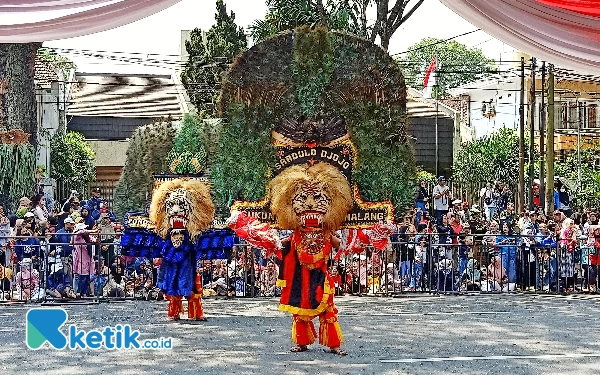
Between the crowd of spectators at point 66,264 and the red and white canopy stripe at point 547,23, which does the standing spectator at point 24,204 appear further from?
the red and white canopy stripe at point 547,23

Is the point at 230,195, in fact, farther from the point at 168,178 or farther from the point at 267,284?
the point at 267,284

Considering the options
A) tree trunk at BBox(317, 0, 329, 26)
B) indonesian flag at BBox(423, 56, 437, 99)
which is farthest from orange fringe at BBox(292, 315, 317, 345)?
indonesian flag at BBox(423, 56, 437, 99)

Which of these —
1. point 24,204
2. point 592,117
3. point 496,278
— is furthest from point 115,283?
point 592,117

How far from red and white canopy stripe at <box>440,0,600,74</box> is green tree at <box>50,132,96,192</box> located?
79.4 ft

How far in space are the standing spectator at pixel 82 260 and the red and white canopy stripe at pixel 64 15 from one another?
7.82 m

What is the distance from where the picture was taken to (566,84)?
1407 inches

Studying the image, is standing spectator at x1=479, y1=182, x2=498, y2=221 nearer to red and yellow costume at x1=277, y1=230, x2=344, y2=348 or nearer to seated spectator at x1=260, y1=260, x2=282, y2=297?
seated spectator at x1=260, y1=260, x2=282, y2=297

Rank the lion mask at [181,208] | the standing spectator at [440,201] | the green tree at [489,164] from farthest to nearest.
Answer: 1. the green tree at [489,164]
2. the standing spectator at [440,201]
3. the lion mask at [181,208]

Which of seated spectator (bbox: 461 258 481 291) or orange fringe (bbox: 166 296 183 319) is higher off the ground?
seated spectator (bbox: 461 258 481 291)

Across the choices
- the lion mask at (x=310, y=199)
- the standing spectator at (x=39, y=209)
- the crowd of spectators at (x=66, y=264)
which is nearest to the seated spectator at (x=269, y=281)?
the crowd of spectators at (x=66, y=264)

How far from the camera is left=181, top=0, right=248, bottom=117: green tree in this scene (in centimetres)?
2283

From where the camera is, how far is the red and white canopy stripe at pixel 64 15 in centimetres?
489

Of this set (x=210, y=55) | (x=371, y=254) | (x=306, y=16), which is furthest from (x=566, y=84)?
(x=371, y=254)

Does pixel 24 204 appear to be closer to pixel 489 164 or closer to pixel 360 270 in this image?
pixel 360 270
